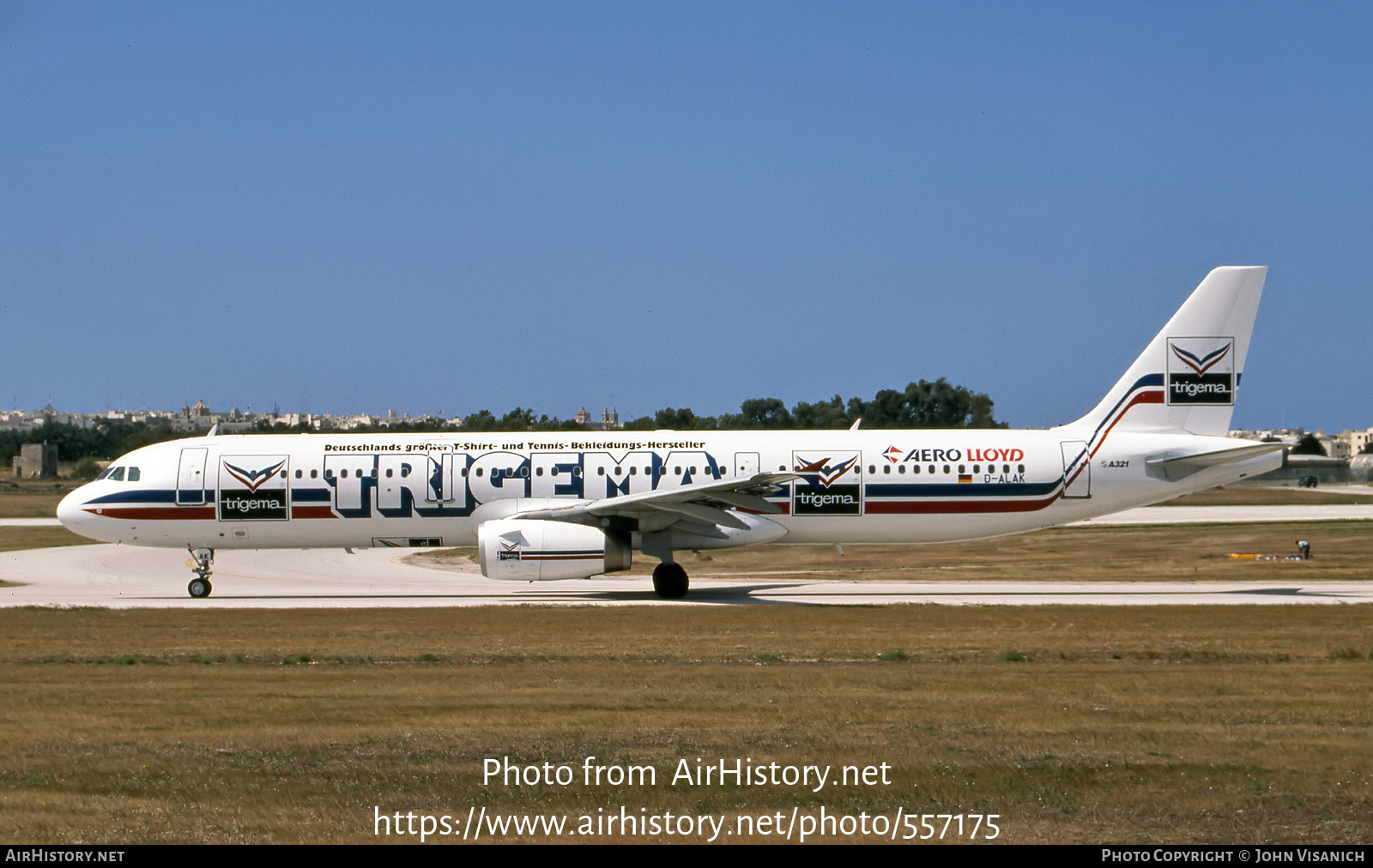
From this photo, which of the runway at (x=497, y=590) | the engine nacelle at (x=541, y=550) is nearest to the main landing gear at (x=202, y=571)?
the runway at (x=497, y=590)

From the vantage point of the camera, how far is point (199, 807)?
8797 mm

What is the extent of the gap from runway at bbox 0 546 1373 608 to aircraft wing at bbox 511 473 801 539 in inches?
62.2

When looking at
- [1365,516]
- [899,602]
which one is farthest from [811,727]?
[1365,516]

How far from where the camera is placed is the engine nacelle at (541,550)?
26.1 m

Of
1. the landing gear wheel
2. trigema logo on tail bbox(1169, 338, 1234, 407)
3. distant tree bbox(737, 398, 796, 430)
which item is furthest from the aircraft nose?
distant tree bbox(737, 398, 796, 430)

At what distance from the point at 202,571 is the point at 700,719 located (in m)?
20.0

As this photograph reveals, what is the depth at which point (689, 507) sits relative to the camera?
26953 millimetres

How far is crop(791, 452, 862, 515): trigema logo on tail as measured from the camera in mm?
28078

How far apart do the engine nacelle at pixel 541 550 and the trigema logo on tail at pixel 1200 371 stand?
42.4ft

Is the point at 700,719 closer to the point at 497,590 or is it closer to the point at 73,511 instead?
the point at 497,590

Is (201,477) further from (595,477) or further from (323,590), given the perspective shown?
(595,477)

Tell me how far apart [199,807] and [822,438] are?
21.2m

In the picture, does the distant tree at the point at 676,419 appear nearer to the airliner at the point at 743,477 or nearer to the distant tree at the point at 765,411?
the distant tree at the point at 765,411
